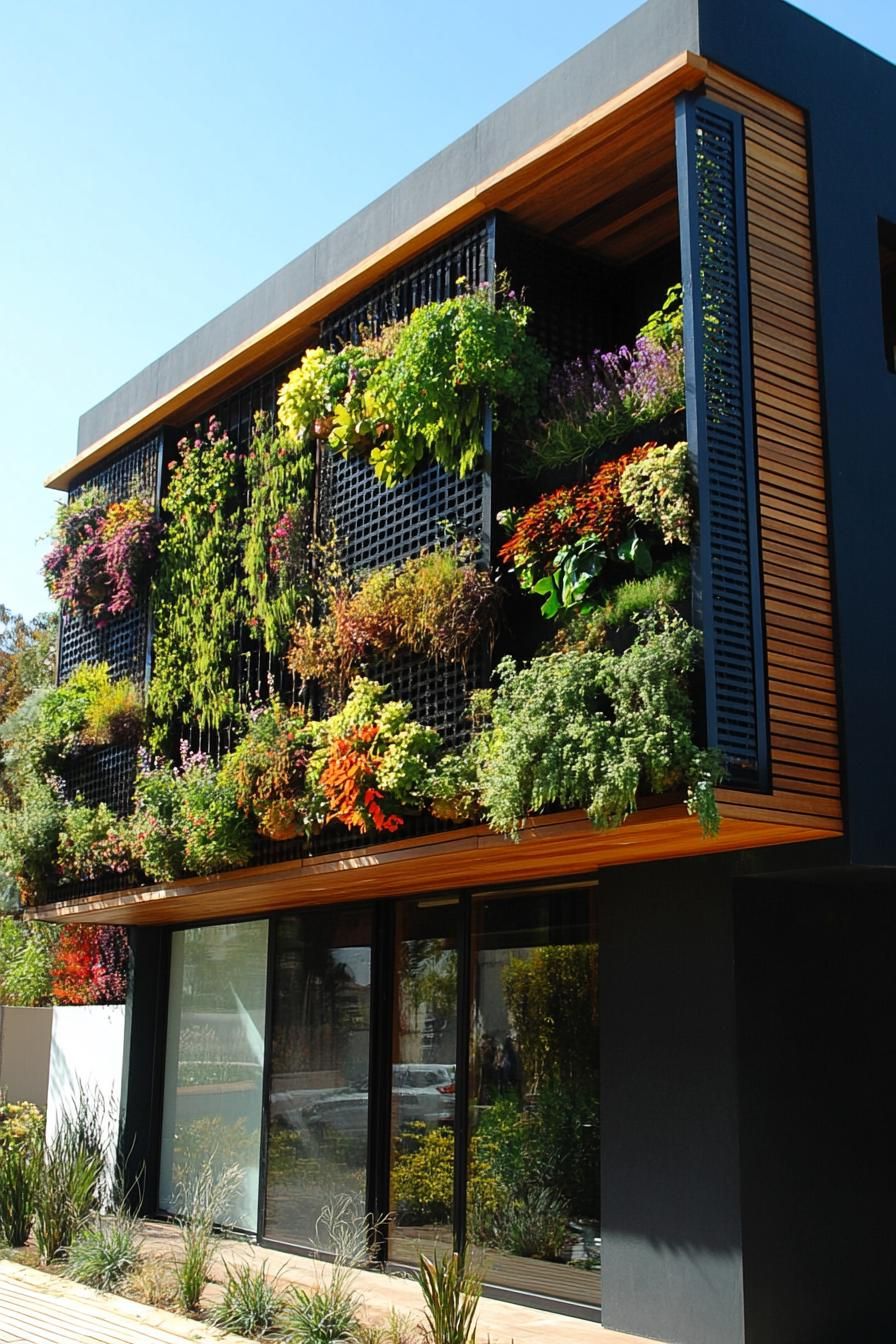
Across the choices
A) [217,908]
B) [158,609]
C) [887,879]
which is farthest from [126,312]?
[887,879]

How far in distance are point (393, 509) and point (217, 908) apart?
4442 millimetres

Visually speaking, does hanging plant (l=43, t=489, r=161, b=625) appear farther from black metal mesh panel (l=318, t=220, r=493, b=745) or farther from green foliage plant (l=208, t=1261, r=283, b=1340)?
green foliage plant (l=208, t=1261, r=283, b=1340)

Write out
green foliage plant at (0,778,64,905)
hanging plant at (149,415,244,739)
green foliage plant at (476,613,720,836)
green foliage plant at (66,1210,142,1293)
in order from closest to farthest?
green foliage plant at (476,613,720,836) < green foliage plant at (66,1210,142,1293) < hanging plant at (149,415,244,739) < green foliage plant at (0,778,64,905)

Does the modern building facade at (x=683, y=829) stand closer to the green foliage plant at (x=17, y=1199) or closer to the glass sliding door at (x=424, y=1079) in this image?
the glass sliding door at (x=424, y=1079)

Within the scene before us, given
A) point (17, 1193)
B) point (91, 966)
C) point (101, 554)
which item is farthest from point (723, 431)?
point (91, 966)

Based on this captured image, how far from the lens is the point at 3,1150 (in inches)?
424

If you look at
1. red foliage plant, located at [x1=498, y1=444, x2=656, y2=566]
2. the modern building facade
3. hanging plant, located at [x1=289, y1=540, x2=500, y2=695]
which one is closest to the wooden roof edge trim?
the modern building facade

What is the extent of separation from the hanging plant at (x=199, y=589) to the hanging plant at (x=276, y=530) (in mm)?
376

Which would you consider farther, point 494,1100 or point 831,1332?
point 494,1100

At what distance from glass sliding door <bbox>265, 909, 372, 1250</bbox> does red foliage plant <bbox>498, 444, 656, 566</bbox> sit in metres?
4.10

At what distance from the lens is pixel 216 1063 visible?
12305 millimetres

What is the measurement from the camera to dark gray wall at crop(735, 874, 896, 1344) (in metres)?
7.46

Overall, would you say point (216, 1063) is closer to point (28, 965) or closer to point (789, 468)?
point (28, 965)

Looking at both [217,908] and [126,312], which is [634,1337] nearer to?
[217,908]
